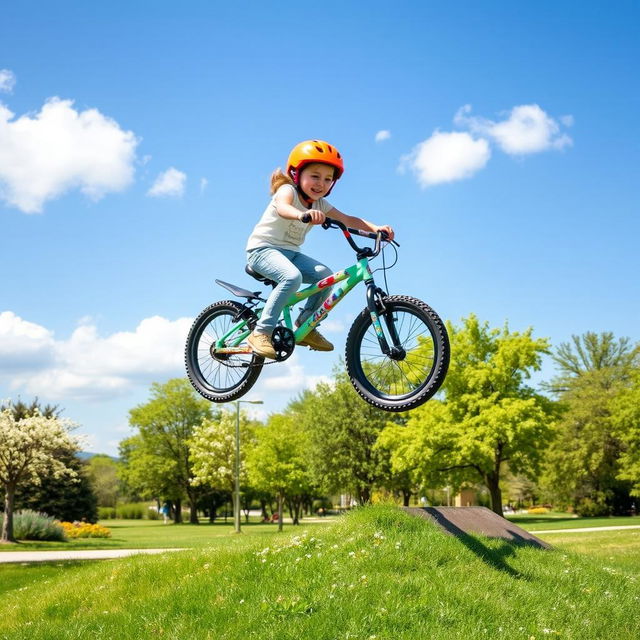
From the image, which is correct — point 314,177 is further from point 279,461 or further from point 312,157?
point 279,461

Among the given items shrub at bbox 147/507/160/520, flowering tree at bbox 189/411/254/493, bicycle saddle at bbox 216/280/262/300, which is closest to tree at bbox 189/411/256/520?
flowering tree at bbox 189/411/254/493

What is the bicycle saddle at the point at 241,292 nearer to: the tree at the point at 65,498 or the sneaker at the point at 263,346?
the sneaker at the point at 263,346

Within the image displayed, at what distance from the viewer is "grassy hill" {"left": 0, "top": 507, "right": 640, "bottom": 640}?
796cm

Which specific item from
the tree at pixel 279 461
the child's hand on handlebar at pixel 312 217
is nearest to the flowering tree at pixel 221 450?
the tree at pixel 279 461

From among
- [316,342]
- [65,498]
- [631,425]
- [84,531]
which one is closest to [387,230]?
[316,342]

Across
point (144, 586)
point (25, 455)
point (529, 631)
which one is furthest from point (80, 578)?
point (25, 455)

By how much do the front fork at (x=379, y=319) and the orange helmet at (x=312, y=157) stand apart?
117 cm

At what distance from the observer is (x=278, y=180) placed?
6.55 m

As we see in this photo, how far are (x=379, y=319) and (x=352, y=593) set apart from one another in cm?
408

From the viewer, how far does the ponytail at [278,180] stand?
21.5ft

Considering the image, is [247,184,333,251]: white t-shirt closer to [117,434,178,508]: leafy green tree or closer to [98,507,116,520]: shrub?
[117,434,178,508]: leafy green tree

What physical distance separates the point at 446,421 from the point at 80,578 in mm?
29301

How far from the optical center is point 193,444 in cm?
6394

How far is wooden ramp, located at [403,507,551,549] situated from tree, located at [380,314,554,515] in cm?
2256
